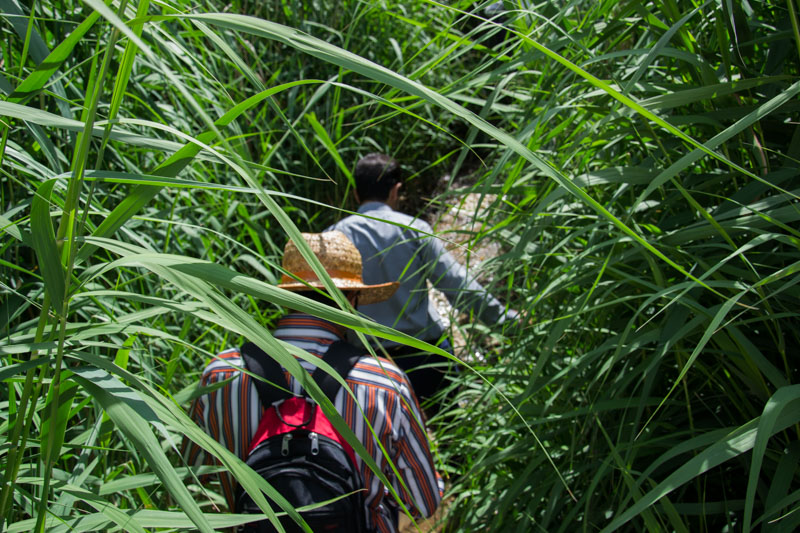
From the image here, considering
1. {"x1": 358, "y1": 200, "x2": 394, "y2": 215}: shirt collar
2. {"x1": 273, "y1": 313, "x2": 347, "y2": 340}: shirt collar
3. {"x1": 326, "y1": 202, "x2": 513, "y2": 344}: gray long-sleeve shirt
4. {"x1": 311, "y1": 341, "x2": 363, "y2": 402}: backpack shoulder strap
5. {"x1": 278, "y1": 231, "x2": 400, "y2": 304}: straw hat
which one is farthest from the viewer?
{"x1": 358, "y1": 200, "x2": 394, "y2": 215}: shirt collar

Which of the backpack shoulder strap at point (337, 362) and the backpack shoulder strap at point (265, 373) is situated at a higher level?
the backpack shoulder strap at point (265, 373)

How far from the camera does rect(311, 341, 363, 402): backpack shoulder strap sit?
1353 mm

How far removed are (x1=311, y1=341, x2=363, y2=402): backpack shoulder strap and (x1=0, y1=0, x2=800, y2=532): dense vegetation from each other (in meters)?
0.30

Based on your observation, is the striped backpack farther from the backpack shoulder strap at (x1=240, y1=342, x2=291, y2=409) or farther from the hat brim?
the hat brim

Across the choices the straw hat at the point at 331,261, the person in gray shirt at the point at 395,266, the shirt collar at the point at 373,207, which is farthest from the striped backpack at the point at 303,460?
the shirt collar at the point at 373,207

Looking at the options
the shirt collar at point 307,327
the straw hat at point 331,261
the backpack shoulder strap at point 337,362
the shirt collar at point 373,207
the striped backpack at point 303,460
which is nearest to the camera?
the striped backpack at point 303,460

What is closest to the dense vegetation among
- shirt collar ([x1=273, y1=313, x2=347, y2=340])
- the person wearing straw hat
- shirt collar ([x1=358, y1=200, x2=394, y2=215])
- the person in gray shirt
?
the person wearing straw hat

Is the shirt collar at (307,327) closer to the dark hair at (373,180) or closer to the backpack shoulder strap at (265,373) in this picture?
the backpack shoulder strap at (265,373)

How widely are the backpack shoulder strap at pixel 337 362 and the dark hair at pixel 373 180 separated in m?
1.40

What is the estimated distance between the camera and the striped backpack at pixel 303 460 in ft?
4.10

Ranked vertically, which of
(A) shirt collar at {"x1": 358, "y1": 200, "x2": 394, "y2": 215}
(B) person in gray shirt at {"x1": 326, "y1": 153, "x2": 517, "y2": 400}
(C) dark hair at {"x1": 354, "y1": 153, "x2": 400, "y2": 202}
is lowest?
(B) person in gray shirt at {"x1": 326, "y1": 153, "x2": 517, "y2": 400}

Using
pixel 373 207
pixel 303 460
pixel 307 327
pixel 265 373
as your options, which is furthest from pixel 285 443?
pixel 373 207

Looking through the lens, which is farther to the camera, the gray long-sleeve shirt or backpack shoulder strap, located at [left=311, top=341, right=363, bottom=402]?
the gray long-sleeve shirt

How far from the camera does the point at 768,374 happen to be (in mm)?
1075
